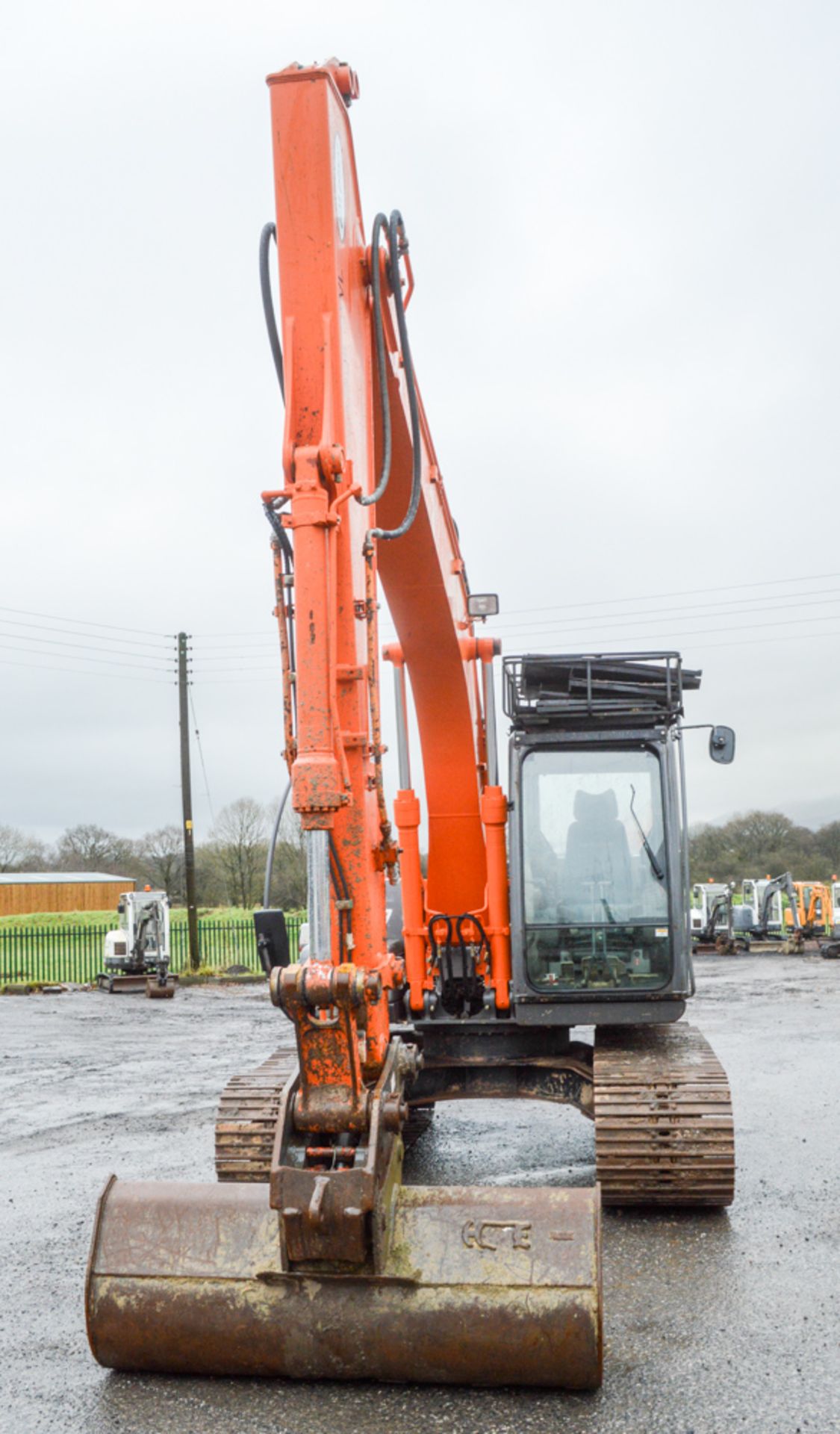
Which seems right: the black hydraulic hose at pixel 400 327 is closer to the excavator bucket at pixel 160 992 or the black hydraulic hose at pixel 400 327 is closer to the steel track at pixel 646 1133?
the steel track at pixel 646 1133

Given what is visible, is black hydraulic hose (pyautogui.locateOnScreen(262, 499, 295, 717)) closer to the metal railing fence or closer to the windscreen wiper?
the windscreen wiper

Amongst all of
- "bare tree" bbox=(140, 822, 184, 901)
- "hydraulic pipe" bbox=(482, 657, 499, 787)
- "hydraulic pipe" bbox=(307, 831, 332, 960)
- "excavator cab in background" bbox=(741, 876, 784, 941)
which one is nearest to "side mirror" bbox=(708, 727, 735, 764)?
"hydraulic pipe" bbox=(482, 657, 499, 787)

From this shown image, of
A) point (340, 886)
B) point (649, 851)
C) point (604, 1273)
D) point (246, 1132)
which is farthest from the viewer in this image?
point (649, 851)

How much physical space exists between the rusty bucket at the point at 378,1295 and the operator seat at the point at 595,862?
299 cm

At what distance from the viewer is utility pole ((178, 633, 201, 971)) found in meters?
27.8

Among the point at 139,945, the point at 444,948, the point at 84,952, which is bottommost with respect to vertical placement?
the point at 84,952

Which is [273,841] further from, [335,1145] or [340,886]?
[335,1145]

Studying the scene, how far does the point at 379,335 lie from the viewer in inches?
195

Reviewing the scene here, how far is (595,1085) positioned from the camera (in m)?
6.43

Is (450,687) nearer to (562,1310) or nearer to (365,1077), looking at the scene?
(365,1077)

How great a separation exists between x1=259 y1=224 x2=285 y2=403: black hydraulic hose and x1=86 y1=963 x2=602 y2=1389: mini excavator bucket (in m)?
2.36

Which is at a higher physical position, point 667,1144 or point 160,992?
point 667,1144

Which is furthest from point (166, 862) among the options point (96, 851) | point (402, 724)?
point (402, 724)

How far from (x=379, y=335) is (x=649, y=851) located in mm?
3485
